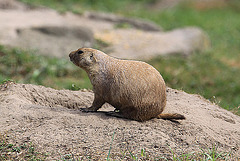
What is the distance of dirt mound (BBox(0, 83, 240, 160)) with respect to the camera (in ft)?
11.1

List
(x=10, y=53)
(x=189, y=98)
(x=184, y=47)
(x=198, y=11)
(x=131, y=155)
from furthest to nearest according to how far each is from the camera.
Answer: (x=198, y=11), (x=184, y=47), (x=10, y=53), (x=189, y=98), (x=131, y=155)

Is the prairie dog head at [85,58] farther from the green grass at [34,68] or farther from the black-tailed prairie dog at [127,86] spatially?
the green grass at [34,68]

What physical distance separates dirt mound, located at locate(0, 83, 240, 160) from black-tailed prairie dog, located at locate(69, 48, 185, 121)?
139 millimetres

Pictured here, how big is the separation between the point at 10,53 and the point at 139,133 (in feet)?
18.9

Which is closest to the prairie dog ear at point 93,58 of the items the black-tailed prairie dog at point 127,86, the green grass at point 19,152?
the black-tailed prairie dog at point 127,86

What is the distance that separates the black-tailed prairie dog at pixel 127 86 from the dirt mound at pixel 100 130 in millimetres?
139

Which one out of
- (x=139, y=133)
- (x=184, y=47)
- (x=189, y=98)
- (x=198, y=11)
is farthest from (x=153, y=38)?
(x=198, y=11)

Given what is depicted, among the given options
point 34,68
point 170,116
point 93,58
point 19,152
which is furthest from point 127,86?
point 34,68

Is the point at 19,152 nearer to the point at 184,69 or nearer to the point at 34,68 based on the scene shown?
the point at 34,68

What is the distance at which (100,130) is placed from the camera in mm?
3645

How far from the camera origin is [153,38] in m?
10.4

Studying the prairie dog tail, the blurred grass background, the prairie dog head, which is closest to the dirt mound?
the prairie dog tail

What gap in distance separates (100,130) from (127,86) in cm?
58

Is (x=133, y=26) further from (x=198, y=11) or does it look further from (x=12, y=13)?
(x=198, y=11)
